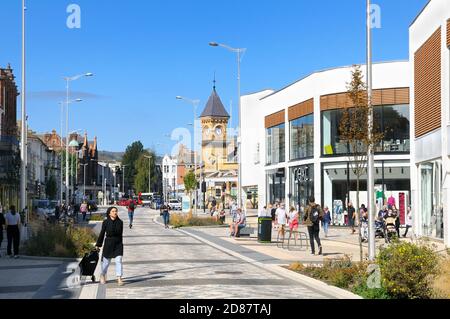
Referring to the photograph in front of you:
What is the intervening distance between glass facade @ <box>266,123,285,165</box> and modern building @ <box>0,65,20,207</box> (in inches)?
811

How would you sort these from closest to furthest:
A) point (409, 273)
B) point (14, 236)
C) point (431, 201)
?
point (409, 273)
point (14, 236)
point (431, 201)

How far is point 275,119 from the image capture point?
60.8m

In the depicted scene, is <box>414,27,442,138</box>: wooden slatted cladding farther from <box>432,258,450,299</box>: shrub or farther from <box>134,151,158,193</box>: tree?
<box>134,151,158,193</box>: tree

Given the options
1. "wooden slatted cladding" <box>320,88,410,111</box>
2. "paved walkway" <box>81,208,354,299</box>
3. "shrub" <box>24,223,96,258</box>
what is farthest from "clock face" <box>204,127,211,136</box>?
"shrub" <box>24,223,96,258</box>

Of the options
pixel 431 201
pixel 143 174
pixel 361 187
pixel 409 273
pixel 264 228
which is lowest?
pixel 264 228

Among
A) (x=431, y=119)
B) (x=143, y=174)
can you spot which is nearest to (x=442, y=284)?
(x=431, y=119)

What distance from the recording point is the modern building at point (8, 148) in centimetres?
5228

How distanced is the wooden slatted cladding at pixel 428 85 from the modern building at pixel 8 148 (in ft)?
90.1

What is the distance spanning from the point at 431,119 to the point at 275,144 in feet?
97.5

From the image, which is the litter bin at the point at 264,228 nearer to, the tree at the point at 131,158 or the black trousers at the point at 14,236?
the black trousers at the point at 14,236

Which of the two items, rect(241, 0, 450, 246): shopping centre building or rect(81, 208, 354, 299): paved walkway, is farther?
rect(241, 0, 450, 246): shopping centre building

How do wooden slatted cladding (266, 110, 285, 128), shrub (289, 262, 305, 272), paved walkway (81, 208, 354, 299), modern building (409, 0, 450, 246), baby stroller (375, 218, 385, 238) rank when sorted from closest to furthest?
paved walkway (81, 208, 354, 299) → shrub (289, 262, 305, 272) → modern building (409, 0, 450, 246) → baby stroller (375, 218, 385, 238) → wooden slatted cladding (266, 110, 285, 128)

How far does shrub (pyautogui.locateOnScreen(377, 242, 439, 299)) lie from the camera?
523 inches

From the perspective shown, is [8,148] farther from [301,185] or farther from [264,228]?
[264,228]
